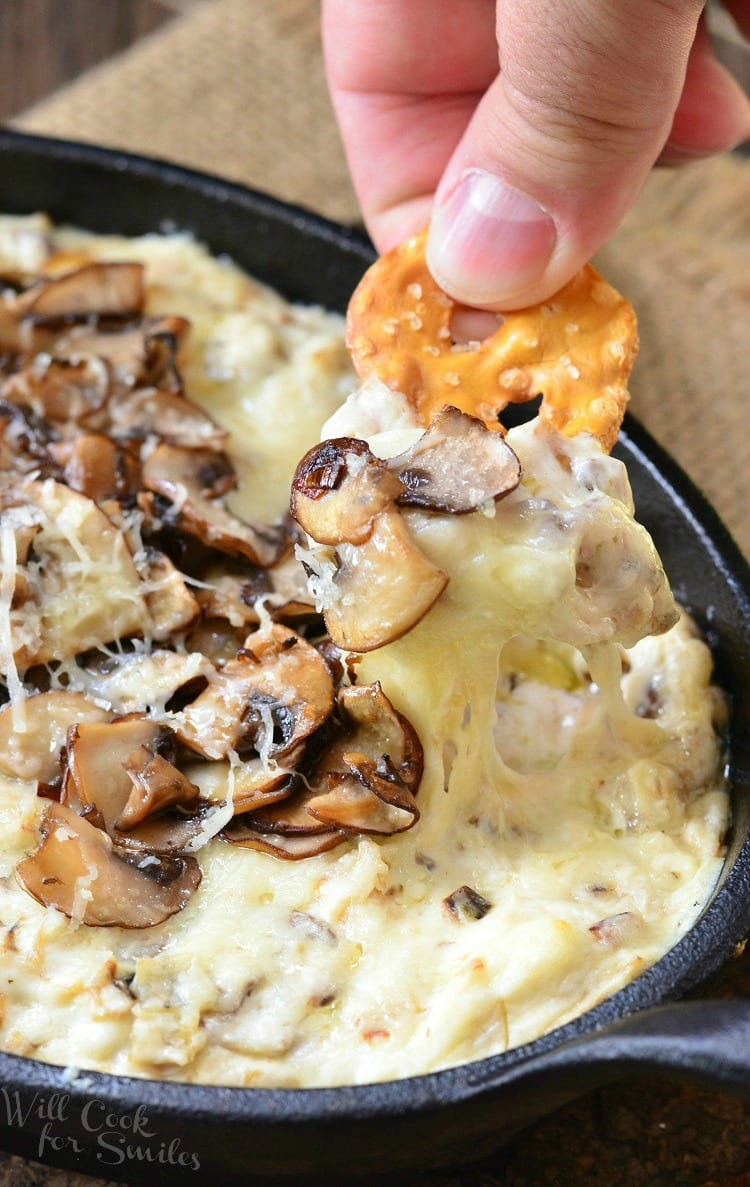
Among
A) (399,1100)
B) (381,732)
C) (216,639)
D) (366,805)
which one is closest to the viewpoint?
(399,1100)

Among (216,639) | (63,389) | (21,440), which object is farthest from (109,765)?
(63,389)

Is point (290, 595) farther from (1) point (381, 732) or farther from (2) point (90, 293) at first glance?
(2) point (90, 293)

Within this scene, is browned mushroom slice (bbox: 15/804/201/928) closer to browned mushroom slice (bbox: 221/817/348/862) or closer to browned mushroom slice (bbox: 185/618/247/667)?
browned mushroom slice (bbox: 221/817/348/862)

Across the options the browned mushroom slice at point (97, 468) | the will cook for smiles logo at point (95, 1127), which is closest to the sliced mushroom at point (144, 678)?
the browned mushroom slice at point (97, 468)

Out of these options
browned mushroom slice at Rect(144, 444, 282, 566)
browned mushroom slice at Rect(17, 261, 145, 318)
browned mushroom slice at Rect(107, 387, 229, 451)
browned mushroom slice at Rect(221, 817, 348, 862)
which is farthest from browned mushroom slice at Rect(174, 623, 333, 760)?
browned mushroom slice at Rect(17, 261, 145, 318)

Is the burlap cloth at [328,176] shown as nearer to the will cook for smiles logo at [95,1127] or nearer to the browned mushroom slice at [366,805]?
the browned mushroom slice at [366,805]

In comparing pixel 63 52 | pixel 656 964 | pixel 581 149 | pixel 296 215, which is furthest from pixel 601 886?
pixel 63 52

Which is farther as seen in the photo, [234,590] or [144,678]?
[234,590]
